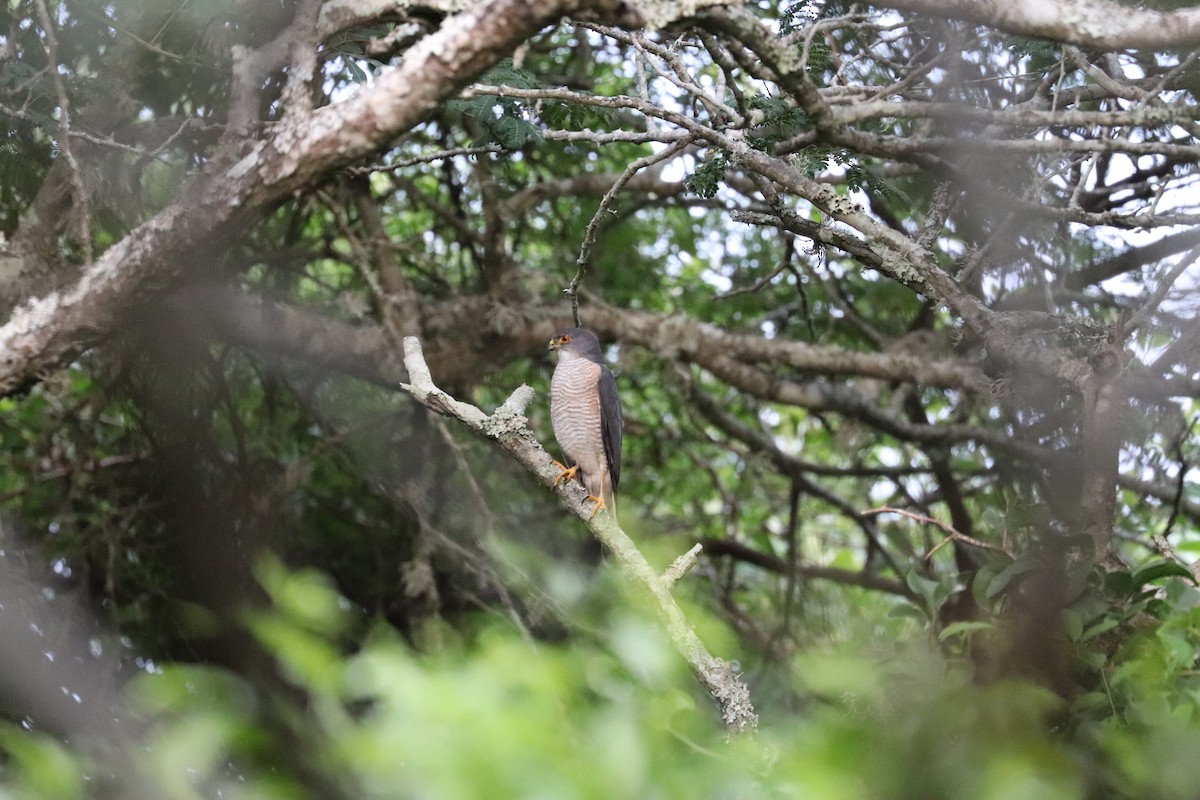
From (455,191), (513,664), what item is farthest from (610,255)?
(513,664)

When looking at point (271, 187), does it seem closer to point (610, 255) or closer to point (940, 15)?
Result: point (940, 15)

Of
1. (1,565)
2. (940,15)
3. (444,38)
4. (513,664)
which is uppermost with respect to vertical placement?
(940,15)

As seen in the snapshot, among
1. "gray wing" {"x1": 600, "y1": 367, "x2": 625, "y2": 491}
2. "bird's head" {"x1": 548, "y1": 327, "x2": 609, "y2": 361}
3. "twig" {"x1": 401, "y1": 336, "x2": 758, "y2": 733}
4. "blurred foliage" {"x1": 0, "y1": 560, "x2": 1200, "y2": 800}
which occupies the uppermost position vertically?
"blurred foliage" {"x1": 0, "y1": 560, "x2": 1200, "y2": 800}

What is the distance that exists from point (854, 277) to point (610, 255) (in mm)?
1333

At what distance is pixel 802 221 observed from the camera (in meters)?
2.66

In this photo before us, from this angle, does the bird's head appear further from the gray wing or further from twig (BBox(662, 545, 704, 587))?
twig (BBox(662, 545, 704, 587))

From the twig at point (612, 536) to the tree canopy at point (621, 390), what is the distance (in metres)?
0.01

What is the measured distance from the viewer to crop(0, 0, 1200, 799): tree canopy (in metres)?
1.41

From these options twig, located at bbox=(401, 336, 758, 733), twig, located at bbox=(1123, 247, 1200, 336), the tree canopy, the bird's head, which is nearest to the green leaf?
the tree canopy

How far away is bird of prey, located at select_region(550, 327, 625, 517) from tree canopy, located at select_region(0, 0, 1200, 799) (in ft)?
1.38

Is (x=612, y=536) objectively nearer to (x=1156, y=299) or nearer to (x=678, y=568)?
(x=678, y=568)

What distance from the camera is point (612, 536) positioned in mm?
2742

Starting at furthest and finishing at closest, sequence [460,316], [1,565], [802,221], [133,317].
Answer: [460,316] → [1,565] → [133,317] → [802,221]

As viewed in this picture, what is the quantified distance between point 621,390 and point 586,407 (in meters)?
2.01
